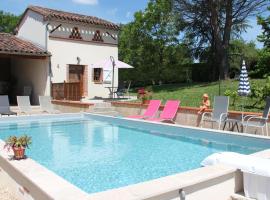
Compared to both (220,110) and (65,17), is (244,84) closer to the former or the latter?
(220,110)

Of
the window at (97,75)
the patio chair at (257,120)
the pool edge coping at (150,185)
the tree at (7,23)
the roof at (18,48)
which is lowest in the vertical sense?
the pool edge coping at (150,185)

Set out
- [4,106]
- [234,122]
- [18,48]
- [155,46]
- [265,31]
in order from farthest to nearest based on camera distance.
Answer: [155,46] < [18,48] < [4,106] < [265,31] < [234,122]

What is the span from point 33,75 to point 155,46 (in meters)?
14.4

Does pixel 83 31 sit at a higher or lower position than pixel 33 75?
higher

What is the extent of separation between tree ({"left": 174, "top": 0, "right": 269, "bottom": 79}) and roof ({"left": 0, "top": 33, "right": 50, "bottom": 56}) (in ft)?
39.1

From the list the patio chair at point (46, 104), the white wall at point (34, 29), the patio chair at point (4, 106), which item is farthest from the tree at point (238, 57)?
the patio chair at point (4, 106)

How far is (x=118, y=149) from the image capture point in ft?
32.6

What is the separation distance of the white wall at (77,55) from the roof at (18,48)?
90cm

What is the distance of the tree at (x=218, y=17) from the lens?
25734 millimetres

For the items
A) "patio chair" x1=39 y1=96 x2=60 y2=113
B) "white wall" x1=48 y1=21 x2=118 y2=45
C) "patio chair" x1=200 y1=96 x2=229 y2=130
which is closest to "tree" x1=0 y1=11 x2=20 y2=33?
"white wall" x1=48 y1=21 x2=118 y2=45

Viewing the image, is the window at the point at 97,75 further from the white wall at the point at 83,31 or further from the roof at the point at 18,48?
the roof at the point at 18,48

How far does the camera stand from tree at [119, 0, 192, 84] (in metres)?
32.3

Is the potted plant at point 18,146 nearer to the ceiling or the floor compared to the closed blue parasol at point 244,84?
nearer to the floor

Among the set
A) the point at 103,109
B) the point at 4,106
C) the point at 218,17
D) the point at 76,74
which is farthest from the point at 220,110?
the point at 218,17
